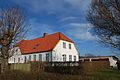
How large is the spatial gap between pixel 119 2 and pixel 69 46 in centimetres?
3605

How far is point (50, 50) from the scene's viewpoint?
4828cm

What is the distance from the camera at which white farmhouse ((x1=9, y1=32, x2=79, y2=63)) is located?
160ft

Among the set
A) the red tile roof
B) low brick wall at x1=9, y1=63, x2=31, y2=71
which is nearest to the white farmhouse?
the red tile roof

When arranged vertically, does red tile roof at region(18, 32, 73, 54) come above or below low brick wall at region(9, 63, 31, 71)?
above

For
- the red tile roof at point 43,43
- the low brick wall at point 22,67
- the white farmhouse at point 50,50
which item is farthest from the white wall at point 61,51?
the low brick wall at point 22,67

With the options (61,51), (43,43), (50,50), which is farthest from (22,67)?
(43,43)

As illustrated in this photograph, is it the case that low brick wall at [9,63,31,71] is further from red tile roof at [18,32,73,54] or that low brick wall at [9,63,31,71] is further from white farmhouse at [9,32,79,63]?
red tile roof at [18,32,73,54]

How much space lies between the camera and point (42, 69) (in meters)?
30.5

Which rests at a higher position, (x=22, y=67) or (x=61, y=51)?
(x=61, y=51)

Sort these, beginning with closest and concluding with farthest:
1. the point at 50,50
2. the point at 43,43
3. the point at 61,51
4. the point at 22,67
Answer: the point at 22,67
the point at 50,50
the point at 61,51
the point at 43,43

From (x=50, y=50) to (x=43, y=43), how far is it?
17.2 feet

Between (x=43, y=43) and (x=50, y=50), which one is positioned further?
(x=43, y=43)

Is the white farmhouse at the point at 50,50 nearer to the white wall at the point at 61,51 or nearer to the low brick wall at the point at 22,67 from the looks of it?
the white wall at the point at 61,51

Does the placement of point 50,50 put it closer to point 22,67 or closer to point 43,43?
point 43,43
